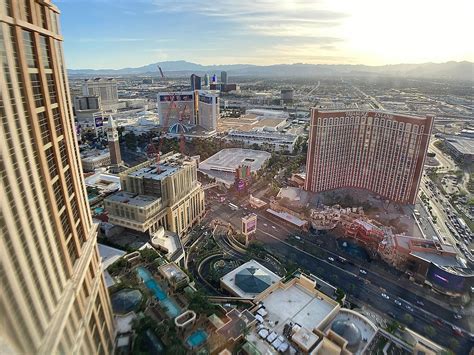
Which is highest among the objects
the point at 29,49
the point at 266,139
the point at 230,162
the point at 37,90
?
the point at 29,49

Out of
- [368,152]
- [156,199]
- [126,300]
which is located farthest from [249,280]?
[368,152]

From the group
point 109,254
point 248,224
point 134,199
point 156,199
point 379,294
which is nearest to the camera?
point 109,254

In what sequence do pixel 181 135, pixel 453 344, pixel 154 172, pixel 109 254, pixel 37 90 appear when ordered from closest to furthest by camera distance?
pixel 37 90, pixel 453 344, pixel 109 254, pixel 154 172, pixel 181 135

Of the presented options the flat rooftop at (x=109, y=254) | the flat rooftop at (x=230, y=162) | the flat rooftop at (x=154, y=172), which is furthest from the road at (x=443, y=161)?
the flat rooftop at (x=109, y=254)

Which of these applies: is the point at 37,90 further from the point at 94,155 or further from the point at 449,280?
the point at 94,155

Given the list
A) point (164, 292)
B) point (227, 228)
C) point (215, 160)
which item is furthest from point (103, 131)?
point (164, 292)

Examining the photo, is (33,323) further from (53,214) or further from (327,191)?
(327,191)

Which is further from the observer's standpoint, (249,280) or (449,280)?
(449,280)
